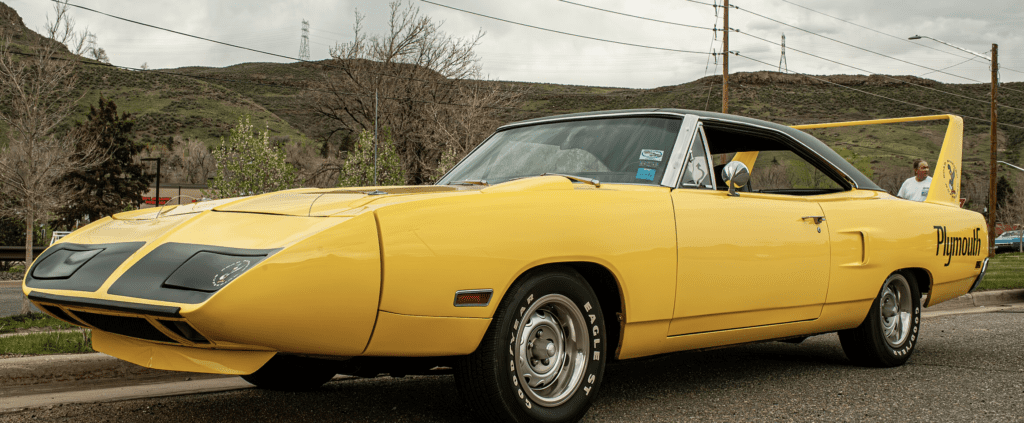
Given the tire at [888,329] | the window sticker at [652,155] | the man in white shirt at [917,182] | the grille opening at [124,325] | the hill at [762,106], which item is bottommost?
the tire at [888,329]

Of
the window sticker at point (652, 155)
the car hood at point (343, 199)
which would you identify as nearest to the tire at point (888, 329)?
the window sticker at point (652, 155)

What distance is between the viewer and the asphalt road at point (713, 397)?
11.9ft

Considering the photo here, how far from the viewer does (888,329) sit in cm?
520

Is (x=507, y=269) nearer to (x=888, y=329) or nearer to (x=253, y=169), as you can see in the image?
(x=888, y=329)

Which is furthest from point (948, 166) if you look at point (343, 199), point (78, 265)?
point (78, 265)

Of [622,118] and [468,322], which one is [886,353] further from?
[468,322]

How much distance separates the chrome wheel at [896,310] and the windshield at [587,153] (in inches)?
83.9

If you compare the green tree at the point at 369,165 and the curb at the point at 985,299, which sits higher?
the green tree at the point at 369,165

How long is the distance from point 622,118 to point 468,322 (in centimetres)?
178

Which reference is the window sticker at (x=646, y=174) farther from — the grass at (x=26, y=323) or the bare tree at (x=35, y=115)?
the bare tree at (x=35, y=115)

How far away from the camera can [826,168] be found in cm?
508

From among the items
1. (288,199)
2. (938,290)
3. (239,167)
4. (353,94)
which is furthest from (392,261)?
(353,94)

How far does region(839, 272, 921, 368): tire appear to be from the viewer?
5.02 meters

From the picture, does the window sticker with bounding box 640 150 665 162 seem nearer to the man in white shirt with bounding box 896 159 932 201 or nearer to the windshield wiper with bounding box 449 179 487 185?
the windshield wiper with bounding box 449 179 487 185
